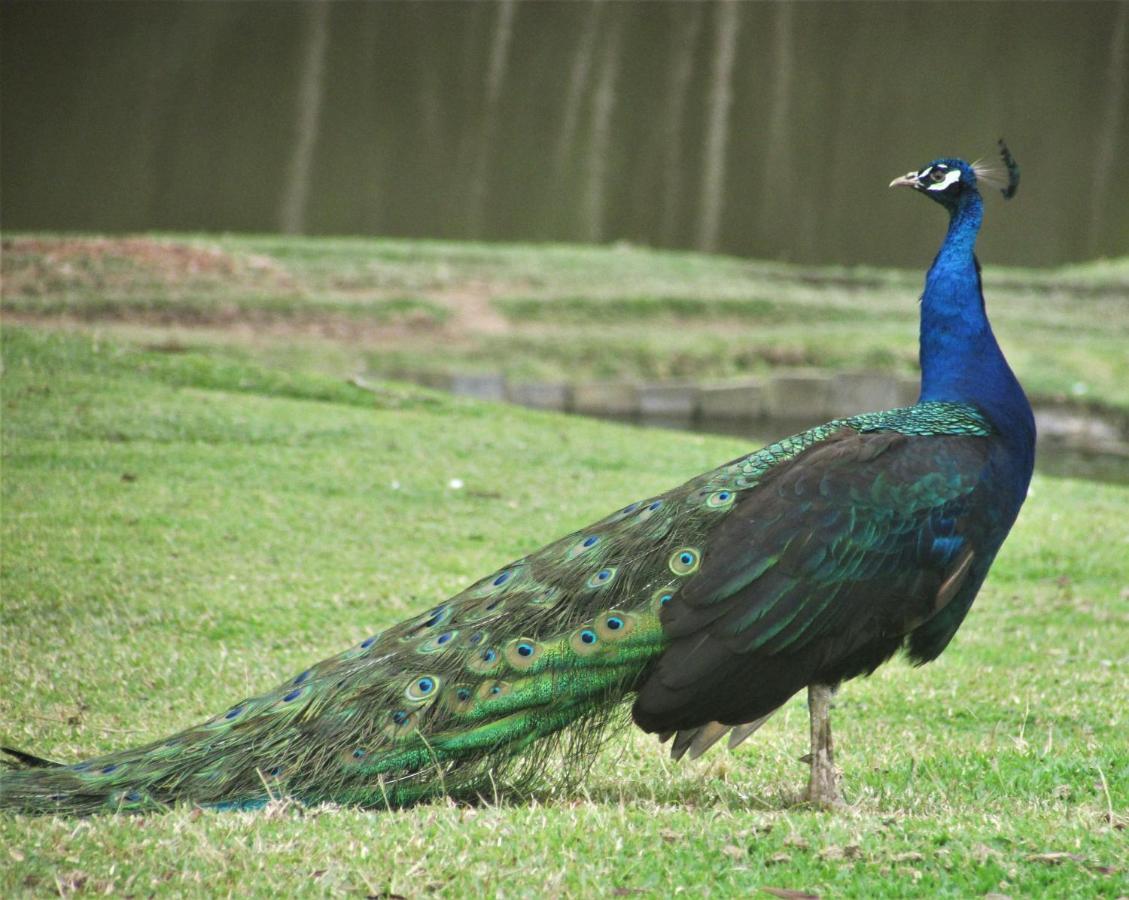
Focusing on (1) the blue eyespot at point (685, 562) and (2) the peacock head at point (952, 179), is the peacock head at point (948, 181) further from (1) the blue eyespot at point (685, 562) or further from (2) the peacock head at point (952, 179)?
(1) the blue eyespot at point (685, 562)

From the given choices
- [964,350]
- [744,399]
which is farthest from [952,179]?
[744,399]

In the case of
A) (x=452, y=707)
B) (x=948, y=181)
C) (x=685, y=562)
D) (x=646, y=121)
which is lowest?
(x=452, y=707)

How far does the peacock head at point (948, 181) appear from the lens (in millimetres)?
6066

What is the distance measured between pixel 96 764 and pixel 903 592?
2757 mm

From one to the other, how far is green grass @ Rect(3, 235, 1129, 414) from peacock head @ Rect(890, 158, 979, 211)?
10.7 meters

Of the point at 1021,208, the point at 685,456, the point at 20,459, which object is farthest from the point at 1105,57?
the point at 20,459

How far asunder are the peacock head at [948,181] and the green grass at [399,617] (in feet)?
7.62

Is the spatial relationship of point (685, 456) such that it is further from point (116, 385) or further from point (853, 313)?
point (853, 313)

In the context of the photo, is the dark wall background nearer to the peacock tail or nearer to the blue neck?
the blue neck

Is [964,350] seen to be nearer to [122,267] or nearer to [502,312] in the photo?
[502,312]

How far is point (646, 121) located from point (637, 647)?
21920mm

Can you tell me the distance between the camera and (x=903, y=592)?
16.0ft

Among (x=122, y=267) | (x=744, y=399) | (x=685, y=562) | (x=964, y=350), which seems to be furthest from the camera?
(x=122, y=267)

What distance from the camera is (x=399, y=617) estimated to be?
7.81m
